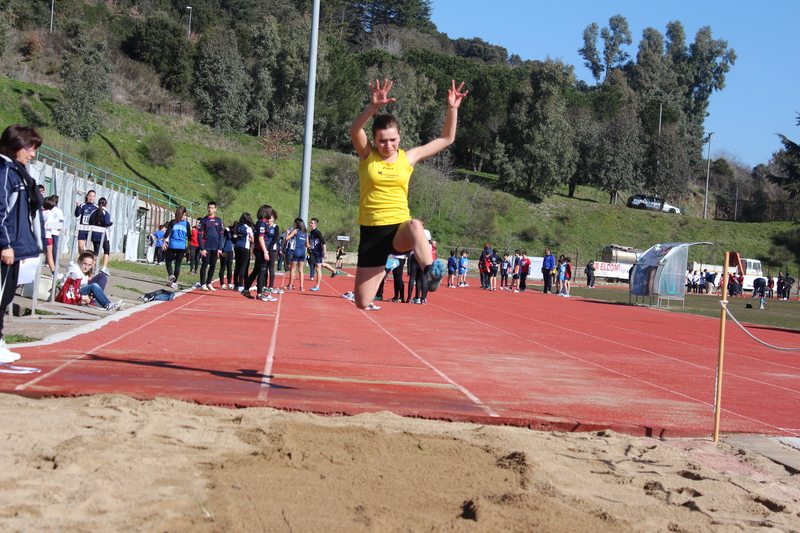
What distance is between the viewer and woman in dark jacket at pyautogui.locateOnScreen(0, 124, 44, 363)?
5.36 meters

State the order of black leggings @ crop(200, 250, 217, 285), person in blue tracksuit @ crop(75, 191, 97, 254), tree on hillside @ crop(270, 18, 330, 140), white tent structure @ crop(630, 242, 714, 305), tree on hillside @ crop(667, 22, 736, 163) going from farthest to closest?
tree on hillside @ crop(667, 22, 736, 163), tree on hillside @ crop(270, 18, 330, 140), white tent structure @ crop(630, 242, 714, 305), black leggings @ crop(200, 250, 217, 285), person in blue tracksuit @ crop(75, 191, 97, 254)

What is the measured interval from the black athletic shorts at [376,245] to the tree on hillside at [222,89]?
57.5 meters

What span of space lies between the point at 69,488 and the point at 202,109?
205ft

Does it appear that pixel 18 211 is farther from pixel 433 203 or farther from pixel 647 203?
pixel 647 203

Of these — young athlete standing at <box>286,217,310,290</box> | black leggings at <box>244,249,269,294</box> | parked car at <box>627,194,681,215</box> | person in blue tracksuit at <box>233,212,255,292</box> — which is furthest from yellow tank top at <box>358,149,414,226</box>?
parked car at <box>627,194,681,215</box>

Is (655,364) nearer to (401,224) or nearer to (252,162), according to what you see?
(401,224)

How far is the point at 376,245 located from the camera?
578cm

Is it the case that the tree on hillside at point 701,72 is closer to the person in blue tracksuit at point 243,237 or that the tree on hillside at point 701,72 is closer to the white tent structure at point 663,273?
the white tent structure at point 663,273

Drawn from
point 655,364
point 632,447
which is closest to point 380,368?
point 632,447

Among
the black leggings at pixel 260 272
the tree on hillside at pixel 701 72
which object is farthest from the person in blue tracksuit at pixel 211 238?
the tree on hillside at pixel 701 72

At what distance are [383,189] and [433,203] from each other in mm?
54522

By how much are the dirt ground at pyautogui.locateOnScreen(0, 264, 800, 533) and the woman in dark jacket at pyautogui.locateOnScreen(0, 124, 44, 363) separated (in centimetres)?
138

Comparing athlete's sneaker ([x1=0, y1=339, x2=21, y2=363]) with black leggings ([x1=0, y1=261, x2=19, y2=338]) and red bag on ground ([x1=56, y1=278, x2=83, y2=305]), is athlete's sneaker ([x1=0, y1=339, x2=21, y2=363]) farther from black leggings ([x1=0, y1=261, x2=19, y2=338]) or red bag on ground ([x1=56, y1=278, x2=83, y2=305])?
red bag on ground ([x1=56, y1=278, x2=83, y2=305])

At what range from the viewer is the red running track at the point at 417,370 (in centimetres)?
532
